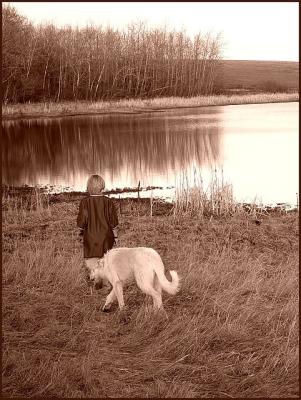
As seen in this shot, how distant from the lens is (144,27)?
52938 mm

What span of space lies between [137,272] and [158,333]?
56cm

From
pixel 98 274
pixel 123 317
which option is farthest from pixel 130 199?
pixel 123 317

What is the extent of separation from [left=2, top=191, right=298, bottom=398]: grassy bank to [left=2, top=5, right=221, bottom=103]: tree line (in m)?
32.2

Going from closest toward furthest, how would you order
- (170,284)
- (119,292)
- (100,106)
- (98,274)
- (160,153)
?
(170,284) → (119,292) → (98,274) → (160,153) → (100,106)

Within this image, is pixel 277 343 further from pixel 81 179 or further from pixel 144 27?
pixel 144 27

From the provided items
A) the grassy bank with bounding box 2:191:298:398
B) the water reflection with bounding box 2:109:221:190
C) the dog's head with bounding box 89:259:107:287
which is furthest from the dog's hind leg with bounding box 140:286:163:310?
the water reflection with bounding box 2:109:221:190

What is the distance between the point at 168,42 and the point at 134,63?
205 inches

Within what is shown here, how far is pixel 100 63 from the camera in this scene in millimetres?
48562

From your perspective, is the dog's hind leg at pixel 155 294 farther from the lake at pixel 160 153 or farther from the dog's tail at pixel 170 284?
→ the lake at pixel 160 153

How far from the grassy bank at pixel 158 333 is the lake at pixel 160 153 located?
5638mm

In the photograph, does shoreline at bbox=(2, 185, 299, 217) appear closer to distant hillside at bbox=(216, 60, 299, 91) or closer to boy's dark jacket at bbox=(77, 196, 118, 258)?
boy's dark jacket at bbox=(77, 196, 118, 258)

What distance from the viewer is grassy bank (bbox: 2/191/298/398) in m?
4.05

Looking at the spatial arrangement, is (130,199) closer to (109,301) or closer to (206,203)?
(206,203)

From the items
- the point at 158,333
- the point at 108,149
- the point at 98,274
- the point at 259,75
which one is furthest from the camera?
the point at 259,75
